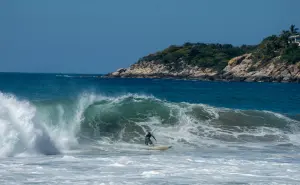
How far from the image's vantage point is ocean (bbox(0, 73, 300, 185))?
14.3 meters

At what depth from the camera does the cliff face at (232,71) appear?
98.1 m

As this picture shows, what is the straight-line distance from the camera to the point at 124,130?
24.9 m

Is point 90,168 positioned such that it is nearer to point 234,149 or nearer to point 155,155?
point 155,155

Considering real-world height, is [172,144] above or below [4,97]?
below

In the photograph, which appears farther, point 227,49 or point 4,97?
point 227,49

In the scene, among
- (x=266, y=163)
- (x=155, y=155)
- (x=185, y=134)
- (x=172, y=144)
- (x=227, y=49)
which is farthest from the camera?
(x=227, y=49)

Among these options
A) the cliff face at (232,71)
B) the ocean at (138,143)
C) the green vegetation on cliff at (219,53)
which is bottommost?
the ocean at (138,143)

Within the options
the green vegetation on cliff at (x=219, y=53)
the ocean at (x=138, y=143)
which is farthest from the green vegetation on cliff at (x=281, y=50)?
the ocean at (x=138, y=143)

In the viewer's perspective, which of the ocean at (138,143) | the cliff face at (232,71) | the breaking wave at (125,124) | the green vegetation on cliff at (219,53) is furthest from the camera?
the green vegetation on cliff at (219,53)

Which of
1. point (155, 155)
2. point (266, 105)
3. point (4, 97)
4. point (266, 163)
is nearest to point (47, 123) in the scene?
point (4, 97)

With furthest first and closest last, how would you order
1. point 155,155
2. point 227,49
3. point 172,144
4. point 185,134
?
point 227,49 < point 185,134 < point 172,144 < point 155,155

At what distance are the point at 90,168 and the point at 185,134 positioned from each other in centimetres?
957

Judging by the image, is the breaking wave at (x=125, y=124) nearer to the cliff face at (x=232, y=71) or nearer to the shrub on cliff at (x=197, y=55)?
the cliff face at (x=232, y=71)

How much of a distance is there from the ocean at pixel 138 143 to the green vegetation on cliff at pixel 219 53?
243 ft
